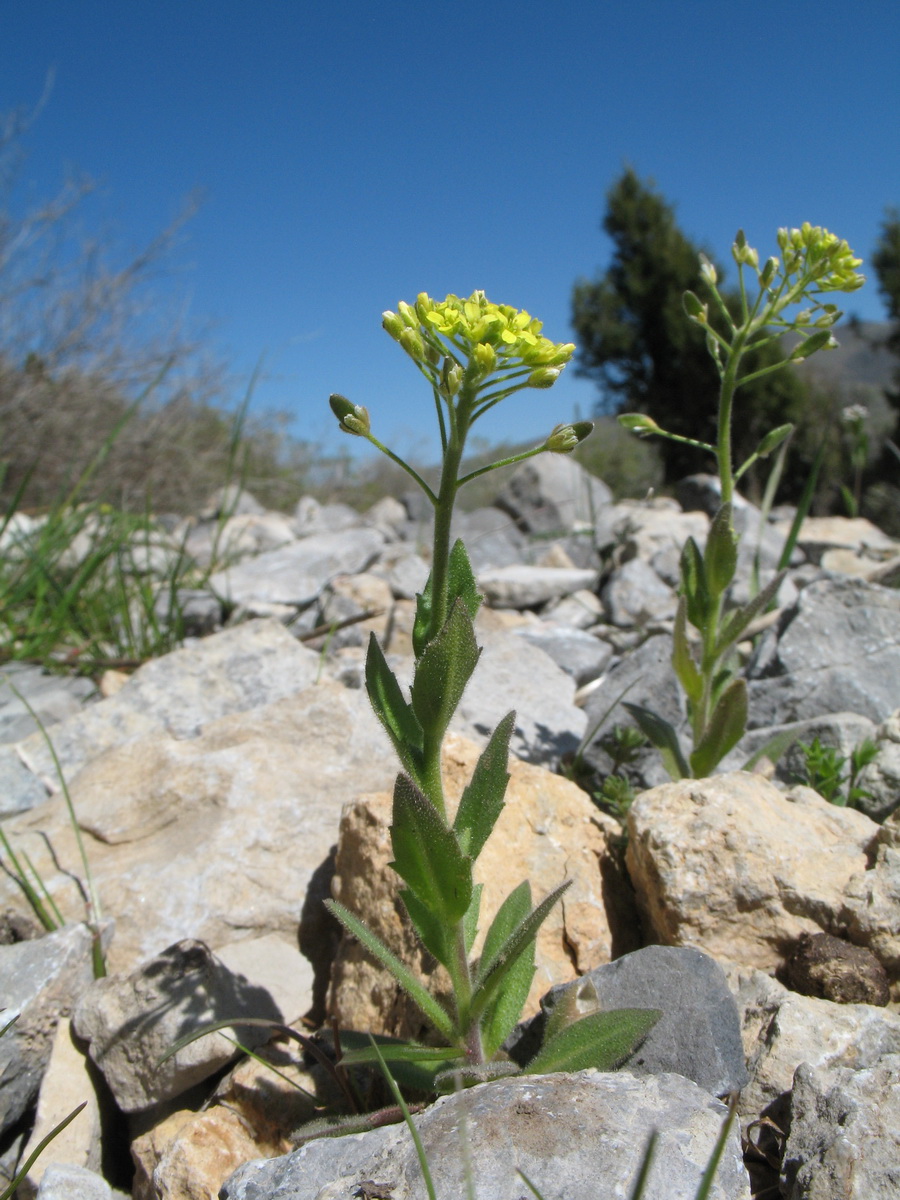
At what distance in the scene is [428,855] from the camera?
5.21 feet

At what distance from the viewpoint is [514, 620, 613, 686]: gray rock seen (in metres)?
4.00

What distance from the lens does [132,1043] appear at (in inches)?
75.9

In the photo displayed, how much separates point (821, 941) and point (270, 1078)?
126cm

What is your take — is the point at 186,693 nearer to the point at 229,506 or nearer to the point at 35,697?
the point at 35,697

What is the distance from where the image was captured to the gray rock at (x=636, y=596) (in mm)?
4973

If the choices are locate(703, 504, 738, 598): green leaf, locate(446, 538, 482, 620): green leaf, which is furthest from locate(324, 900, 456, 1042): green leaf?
locate(703, 504, 738, 598): green leaf

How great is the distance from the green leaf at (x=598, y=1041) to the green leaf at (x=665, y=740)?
1.06 meters

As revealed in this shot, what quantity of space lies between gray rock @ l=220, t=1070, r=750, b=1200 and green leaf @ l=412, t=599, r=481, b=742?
642mm

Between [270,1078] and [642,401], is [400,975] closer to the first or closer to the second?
[270,1078]

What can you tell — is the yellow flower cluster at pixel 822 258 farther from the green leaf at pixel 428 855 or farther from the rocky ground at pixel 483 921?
the green leaf at pixel 428 855

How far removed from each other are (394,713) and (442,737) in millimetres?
105

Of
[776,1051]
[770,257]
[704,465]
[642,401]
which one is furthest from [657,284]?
[776,1051]

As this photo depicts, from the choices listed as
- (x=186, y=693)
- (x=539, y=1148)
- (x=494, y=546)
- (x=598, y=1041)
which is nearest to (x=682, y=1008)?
(x=598, y=1041)

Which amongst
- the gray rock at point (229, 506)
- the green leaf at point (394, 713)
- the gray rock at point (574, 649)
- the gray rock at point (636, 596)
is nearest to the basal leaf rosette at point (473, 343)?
the green leaf at point (394, 713)
